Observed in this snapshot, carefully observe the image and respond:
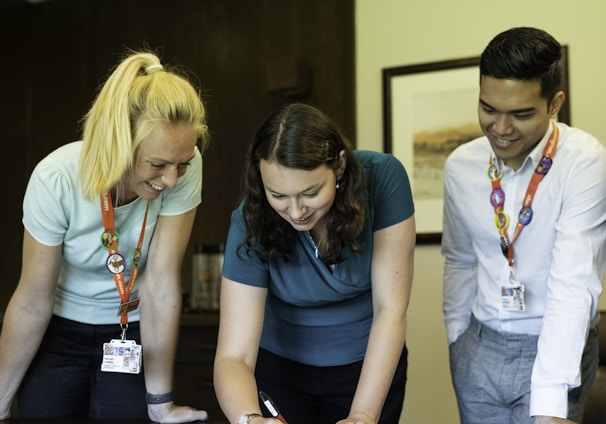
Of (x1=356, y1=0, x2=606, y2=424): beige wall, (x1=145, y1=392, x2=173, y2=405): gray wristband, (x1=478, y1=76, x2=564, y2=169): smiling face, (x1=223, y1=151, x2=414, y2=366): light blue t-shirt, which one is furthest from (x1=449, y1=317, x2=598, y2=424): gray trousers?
(x1=356, y1=0, x2=606, y2=424): beige wall

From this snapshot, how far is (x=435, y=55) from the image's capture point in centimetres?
321

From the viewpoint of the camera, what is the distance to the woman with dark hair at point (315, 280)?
1498 millimetres

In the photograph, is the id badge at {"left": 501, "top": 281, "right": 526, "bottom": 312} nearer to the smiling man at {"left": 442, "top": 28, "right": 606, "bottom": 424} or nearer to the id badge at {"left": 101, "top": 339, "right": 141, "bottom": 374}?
the smiling man at {"left": 442, "top": 28, "right": 606, "bottom": 424}

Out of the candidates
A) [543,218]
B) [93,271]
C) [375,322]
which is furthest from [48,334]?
[543,218]

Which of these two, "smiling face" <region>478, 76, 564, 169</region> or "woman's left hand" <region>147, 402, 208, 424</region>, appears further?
"woman's left hand" <region>147, 402, 208, 424</region>

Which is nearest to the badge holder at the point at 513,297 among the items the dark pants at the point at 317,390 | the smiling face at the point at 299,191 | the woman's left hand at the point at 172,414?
the dark pants at the point at 317,390

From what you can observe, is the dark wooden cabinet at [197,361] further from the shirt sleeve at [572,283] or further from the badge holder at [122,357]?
the shirt sleeve at [572,283]

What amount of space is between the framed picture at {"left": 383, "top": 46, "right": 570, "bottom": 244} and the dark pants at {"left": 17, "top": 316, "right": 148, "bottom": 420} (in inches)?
63.0

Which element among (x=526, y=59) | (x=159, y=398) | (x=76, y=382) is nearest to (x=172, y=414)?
(x=159, y=398)

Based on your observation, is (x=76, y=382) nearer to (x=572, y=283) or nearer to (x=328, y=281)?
(x=328, y=281)

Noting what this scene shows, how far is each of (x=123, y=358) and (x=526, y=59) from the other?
1215 mm

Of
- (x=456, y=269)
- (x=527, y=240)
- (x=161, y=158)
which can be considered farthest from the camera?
(x=456, y=269)

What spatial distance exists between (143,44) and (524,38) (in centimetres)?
258

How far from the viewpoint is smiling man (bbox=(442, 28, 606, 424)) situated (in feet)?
5.21
